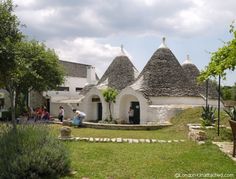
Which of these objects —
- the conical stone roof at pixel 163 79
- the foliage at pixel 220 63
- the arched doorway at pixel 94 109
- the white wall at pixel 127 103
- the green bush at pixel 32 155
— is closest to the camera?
the green bush at pixel 32 155

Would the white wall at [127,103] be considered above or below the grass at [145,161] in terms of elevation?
above

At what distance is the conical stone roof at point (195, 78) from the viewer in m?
33.5

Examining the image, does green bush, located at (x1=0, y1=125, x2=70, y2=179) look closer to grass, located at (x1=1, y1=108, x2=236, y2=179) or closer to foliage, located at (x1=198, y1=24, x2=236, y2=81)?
grass, located at (x1=1, y1=108, x2=236, y2=179)

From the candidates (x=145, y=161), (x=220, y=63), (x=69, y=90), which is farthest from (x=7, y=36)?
(x=69, y=90)

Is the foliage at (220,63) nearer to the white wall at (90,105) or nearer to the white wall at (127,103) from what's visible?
the white wall at (127,103)

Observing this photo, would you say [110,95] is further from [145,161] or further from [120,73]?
[145,161]

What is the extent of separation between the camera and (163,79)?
101 ft

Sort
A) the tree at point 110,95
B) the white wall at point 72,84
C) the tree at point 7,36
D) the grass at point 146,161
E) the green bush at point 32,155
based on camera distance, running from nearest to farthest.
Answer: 1. the green bush at point 32,155
2. the grass at point 146,161
3. the tree at point 7,36
4. the tree at point 110,95
5. the white wall at point 72,84

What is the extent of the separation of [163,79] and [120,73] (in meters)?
5.57

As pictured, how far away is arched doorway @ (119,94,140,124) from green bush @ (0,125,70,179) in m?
22.3

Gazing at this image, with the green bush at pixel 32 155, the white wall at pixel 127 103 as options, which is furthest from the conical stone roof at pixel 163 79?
the green bush at pixel 32 155

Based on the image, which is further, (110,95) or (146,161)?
(110,95)

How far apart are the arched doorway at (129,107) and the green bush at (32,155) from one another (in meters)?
22.3

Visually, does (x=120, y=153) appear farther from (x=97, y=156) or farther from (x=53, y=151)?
(x=53, y=151)
